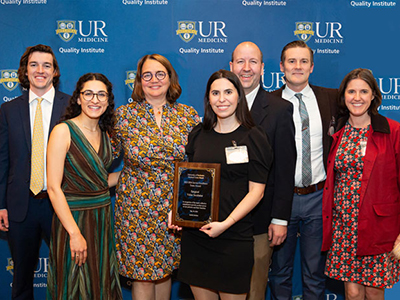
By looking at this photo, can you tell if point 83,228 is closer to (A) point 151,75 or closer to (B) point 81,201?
(B) point 81,201

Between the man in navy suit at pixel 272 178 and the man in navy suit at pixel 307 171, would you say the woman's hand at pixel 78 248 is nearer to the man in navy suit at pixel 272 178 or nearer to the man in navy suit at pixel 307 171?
the man in navy suit at pixel 272 178

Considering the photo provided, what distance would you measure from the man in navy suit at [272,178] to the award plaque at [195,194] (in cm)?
53

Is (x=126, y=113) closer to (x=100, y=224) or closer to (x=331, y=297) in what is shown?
(x=100, y=224)

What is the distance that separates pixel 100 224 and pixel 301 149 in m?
1.53

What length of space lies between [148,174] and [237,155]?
713 mm

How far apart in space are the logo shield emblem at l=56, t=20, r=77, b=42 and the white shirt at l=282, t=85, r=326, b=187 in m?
2.09

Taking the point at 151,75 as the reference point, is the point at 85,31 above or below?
above

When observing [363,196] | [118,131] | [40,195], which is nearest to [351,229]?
[363,196]

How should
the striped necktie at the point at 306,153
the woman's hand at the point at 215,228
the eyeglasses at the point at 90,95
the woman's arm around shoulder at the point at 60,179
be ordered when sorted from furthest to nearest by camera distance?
the striped necktie at the point at 306,153 → the eyeglasses at the point at 90,95 → the woman's arm around shoulder at the point at 60,179 → the woman's hand at the point at 215,228

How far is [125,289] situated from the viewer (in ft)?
12.1

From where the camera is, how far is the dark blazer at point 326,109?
286 centimetres

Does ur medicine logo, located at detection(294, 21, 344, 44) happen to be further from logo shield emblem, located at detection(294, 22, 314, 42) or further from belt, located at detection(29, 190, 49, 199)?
belt, located at detection(29, 190, 49, 199)

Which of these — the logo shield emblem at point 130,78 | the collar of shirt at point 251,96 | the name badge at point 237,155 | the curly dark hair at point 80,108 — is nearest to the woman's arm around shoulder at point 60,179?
the curly dark hair at point 80,108

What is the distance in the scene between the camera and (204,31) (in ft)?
11.8
